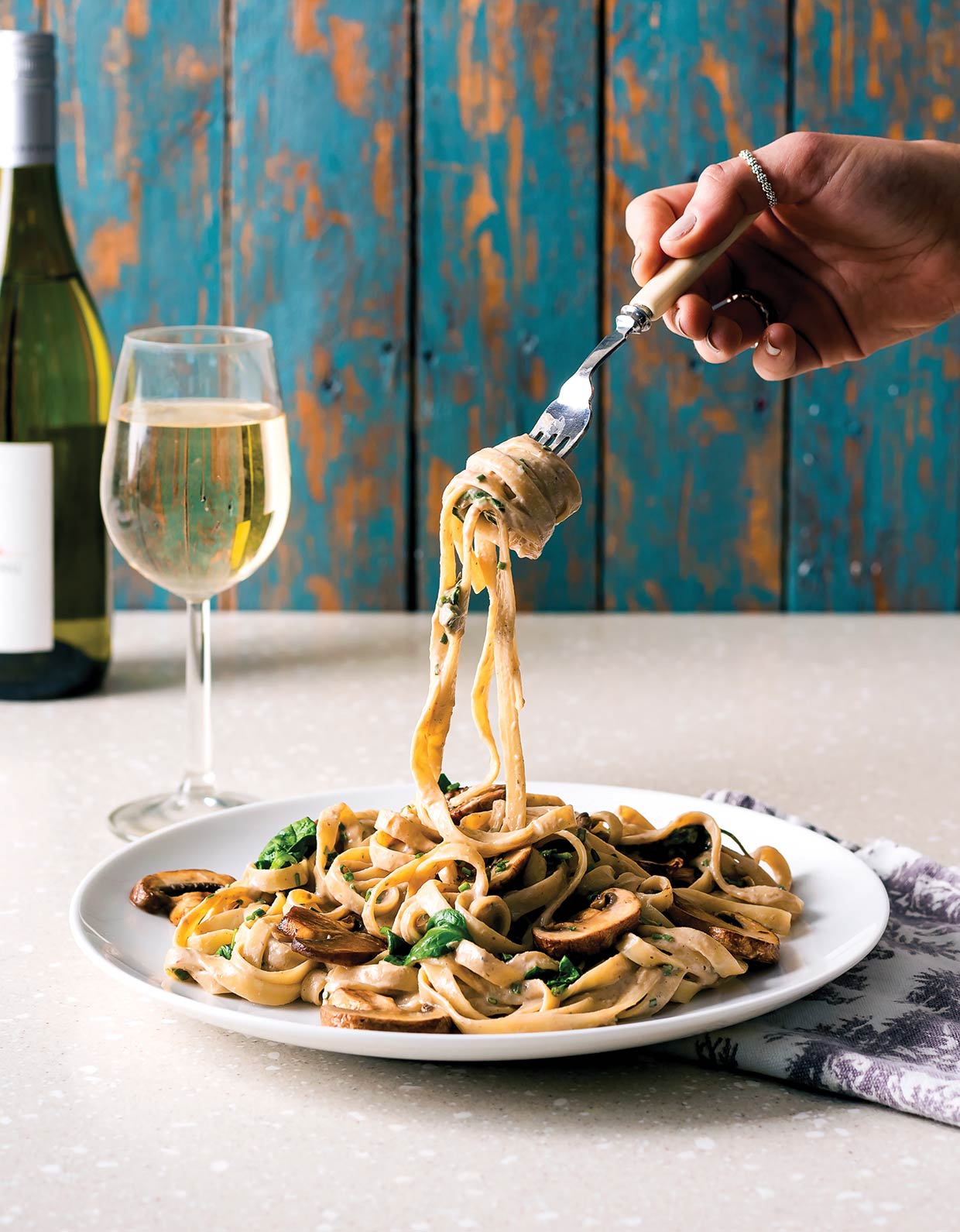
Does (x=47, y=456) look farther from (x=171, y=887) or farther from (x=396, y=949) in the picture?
(x=396, y=949)

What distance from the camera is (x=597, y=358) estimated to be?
102cm

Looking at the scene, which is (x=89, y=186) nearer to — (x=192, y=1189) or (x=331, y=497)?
(x=331, y=497)

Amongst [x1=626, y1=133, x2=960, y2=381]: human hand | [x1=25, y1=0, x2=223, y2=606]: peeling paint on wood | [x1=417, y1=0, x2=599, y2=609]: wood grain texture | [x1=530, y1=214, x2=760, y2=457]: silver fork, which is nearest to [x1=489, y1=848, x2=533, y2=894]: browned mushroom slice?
[x1=530, y1=214, x2=760, y2=457]: silver fork

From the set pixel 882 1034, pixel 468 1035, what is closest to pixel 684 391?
pixel 882 1034

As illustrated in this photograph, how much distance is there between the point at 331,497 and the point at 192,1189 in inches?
60.8

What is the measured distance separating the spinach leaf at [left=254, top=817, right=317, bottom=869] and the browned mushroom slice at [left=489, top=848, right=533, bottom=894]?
0.14 metres

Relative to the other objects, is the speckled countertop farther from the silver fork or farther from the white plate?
the silver fork

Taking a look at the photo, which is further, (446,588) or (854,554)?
(854,554)

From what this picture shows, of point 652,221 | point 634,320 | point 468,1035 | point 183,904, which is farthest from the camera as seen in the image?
A: point 652,221

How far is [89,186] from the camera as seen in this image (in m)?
2.09

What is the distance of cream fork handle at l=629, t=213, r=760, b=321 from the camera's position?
43.3 inches

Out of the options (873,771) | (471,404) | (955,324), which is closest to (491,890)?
(873,771)

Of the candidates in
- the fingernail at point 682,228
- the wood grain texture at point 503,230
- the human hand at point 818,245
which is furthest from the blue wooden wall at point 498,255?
the fingernail at point 682,228

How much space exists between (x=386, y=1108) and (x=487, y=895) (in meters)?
0.17
